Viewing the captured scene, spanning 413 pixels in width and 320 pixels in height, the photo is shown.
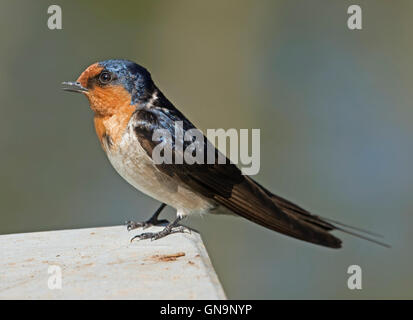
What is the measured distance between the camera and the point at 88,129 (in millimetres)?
5020

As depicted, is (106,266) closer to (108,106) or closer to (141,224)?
(141,224)

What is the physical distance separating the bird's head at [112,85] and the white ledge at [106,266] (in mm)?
539

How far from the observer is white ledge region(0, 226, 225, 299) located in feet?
6.18

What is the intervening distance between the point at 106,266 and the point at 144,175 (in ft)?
2.45

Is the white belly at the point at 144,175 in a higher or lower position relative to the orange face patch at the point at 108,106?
lower

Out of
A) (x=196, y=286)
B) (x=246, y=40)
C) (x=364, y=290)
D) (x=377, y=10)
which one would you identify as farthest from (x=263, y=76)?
(x=196, y=286)

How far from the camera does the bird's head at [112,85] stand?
295 centimetres

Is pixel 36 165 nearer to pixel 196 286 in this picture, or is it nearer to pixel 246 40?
pixel 246 40

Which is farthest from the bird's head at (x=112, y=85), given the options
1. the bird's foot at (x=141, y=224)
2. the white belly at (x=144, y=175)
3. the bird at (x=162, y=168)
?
the bird's foot at (x=141, y=224)

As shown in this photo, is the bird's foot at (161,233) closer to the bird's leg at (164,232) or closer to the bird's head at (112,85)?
the bird's leg at (164,232)

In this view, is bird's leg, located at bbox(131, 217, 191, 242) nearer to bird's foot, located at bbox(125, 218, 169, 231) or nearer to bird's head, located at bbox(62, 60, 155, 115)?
bird's foot, located at bbox(125, 218, 169, 231)

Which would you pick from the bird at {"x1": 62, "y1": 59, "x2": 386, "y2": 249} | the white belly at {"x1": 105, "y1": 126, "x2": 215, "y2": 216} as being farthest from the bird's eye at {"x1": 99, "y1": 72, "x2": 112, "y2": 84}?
the white belly at {"x1": 105, "y1": 126, "x2": 215, "y2": 216}
